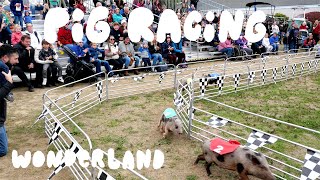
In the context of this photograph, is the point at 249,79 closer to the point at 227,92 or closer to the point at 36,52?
the point at 227,92

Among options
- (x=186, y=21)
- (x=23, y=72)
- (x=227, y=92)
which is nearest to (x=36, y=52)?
(x=23, y=72)

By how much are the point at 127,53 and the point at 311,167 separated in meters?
9.75

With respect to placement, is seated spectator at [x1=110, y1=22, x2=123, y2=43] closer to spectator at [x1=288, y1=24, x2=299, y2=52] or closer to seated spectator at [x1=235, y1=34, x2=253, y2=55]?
seated spectator at [x1=235, y1=34, x2=253, y2=55]

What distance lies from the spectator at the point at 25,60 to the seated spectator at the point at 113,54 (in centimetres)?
287

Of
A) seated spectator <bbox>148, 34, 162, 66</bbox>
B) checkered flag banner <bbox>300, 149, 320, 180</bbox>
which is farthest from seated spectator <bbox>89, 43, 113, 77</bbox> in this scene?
checkered flag banner <bbox>300, 149, 320, 180</bbox>

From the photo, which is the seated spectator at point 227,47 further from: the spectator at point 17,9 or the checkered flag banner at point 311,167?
the checkered flag banner at point 311,167

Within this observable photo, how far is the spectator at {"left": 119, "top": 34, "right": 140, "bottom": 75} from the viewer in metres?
13.8

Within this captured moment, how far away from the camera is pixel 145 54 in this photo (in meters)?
14.6

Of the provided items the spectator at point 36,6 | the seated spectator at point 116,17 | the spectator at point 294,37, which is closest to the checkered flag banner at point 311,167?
the seated spectator at point 116,17

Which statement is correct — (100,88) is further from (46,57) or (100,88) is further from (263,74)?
(263,74)

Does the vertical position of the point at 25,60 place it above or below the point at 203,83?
above

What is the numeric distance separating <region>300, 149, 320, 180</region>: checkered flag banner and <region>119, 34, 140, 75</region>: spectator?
30.6 feet

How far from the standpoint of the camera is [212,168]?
675 cm

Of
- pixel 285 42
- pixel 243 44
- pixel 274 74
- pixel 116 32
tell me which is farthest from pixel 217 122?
pixel 285 42
